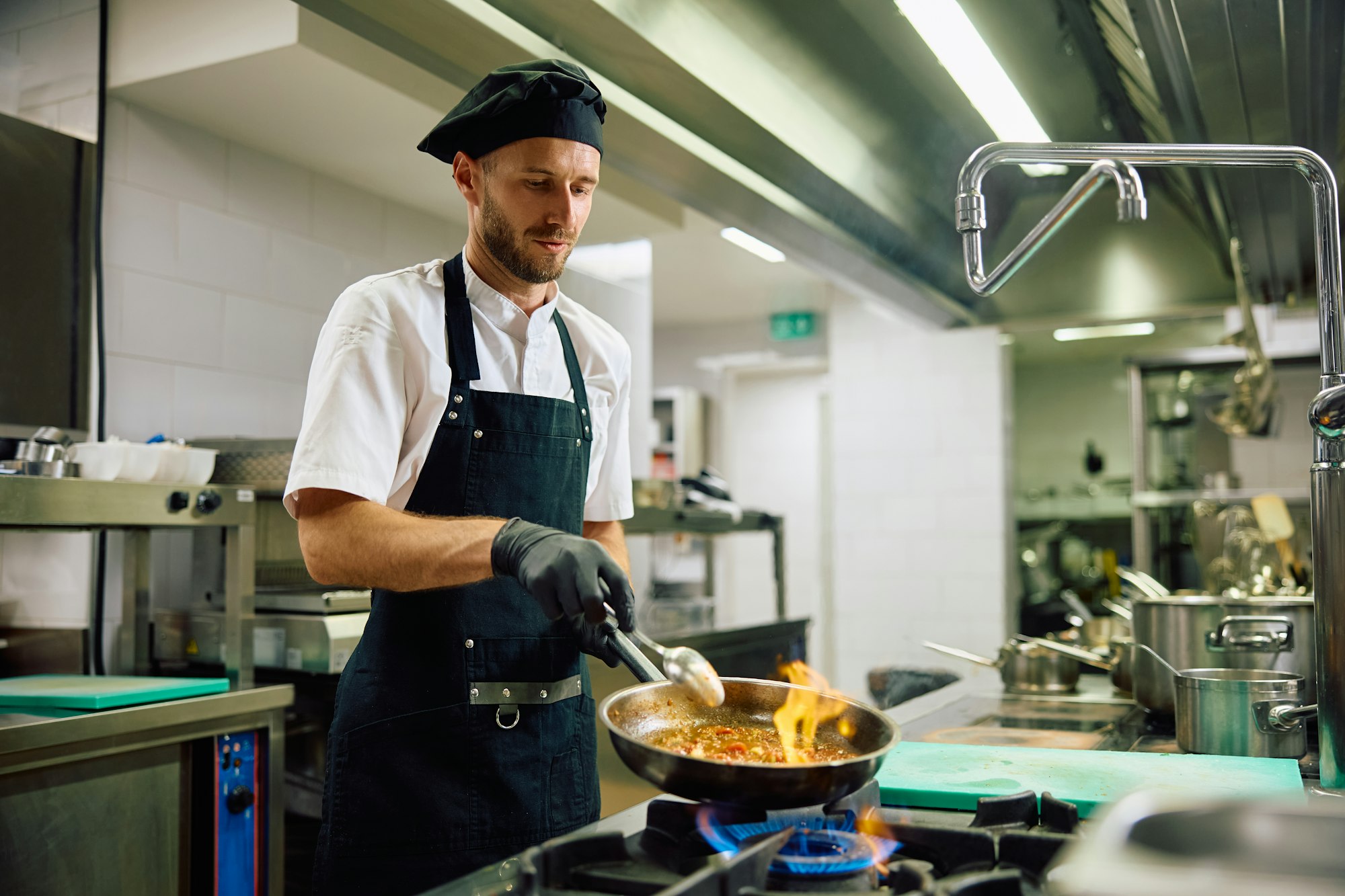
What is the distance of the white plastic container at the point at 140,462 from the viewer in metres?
2.06

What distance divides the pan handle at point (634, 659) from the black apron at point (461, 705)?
321 millimetres

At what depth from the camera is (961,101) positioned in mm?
1665

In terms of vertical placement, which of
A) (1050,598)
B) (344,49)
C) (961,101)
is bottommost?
(1050,598)

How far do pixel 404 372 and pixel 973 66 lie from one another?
3.04ft

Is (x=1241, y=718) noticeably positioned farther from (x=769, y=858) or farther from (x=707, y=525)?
(x=707, y=525)

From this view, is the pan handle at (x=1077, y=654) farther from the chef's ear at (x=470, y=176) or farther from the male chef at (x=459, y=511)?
the chef's ear at (x=470, y=176)

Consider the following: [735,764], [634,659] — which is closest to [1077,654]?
[634,659]

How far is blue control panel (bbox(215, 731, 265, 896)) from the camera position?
2.02m

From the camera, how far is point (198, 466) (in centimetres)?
223

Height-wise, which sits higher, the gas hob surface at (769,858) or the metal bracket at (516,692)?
the metal bracket at (516,692)

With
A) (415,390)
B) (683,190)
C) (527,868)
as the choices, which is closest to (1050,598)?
(683,190)

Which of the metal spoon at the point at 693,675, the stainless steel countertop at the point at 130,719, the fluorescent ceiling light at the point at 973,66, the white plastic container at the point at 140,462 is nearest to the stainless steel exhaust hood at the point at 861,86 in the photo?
the fluorescent ceiling light at the point at 973,66

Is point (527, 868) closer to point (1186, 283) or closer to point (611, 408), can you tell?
point (611, 408)

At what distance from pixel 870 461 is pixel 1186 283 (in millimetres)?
1824
